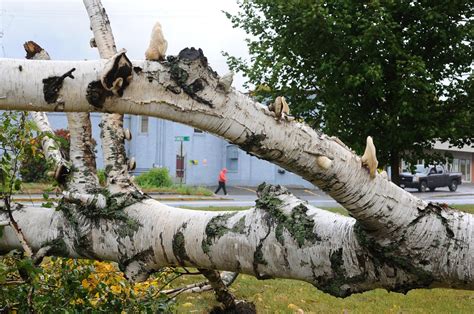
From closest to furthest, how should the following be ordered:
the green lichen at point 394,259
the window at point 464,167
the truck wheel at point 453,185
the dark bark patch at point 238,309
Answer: the green lichen at point 394,259
the dark bark patch at point 238,309
the truck wheel at point 453,185
the window at point 464,167

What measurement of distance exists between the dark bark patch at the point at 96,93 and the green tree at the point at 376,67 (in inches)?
455

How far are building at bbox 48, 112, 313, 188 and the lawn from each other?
26.2 m

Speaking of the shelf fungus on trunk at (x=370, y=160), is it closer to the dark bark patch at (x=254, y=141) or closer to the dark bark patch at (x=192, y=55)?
the dark bark patch at (x=254, y=141)

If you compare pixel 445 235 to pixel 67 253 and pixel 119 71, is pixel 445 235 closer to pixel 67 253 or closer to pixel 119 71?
pixel 119 71

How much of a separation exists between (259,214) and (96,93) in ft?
3.13

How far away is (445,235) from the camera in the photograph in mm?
2074

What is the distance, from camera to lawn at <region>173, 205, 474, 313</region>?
562 centimetres

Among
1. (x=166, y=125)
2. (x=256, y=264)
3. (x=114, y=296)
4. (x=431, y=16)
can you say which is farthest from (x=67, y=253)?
(x=166, y=125)

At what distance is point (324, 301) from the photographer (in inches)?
238

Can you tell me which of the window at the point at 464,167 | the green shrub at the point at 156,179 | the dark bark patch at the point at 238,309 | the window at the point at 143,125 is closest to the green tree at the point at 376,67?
the dark bark patch at the point at 238,309

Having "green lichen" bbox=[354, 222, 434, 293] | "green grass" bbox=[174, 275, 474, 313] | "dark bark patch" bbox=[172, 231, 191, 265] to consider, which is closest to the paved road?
"green grass" bbox=[174, 275, 474, 313]

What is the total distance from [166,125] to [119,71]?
105 ft

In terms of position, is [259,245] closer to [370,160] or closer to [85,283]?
[370,160]

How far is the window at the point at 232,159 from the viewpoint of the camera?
36594mm
